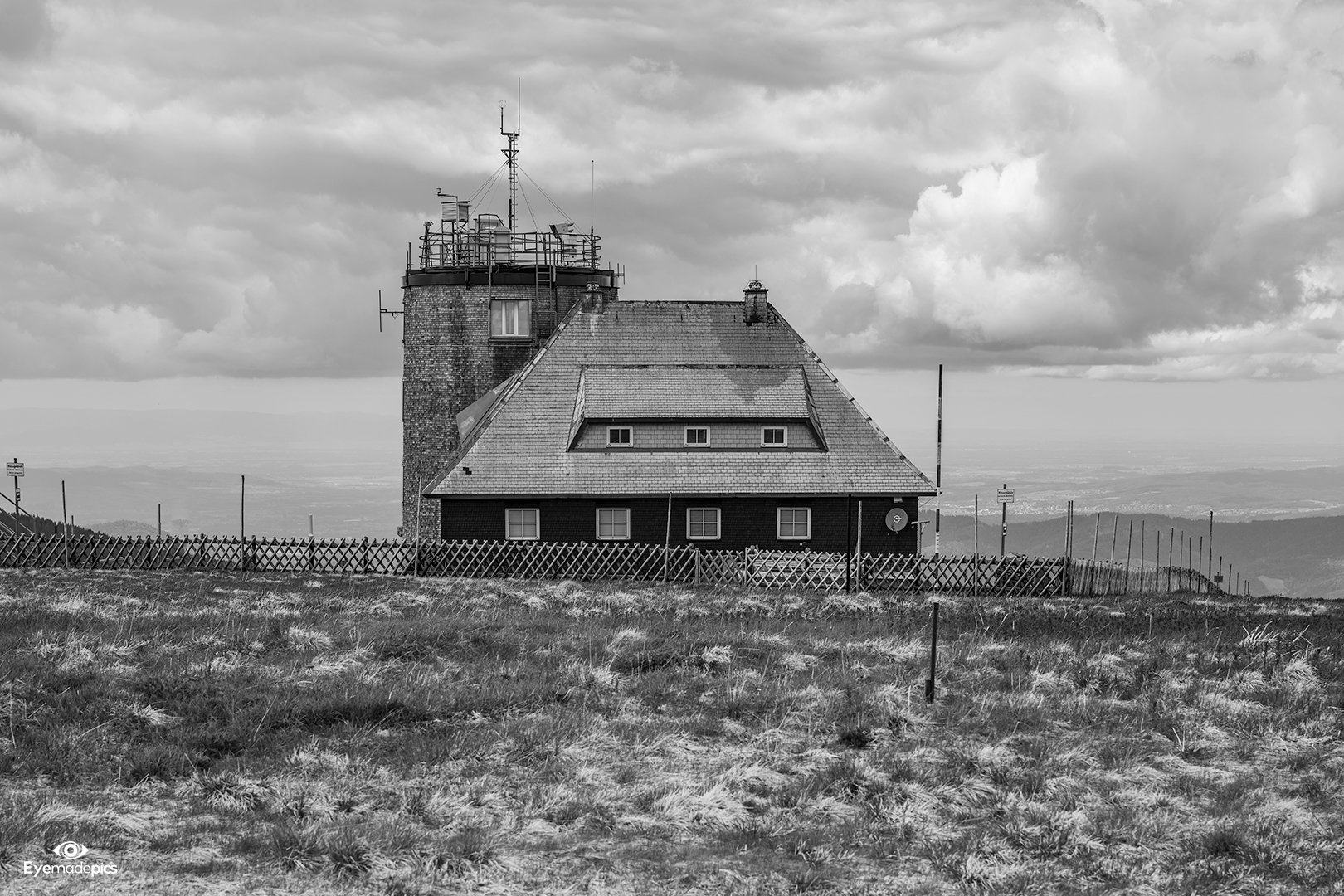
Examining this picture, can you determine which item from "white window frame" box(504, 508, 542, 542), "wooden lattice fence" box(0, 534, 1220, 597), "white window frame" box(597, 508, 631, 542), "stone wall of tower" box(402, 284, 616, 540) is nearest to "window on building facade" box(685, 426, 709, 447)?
"white window frame" box(597, 508, 631, 542)

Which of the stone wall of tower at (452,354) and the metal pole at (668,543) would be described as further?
the stone wall of tower at (452,354)

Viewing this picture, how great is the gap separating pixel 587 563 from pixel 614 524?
12.6 feet

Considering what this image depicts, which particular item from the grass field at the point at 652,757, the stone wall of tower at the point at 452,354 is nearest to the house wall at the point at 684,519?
the stone wall of tower at the point at 452,354

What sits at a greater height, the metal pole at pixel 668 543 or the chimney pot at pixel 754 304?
the chimney pot at pixel 754 304

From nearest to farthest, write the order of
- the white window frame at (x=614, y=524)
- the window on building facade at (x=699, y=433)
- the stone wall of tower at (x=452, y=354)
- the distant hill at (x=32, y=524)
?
1. the white window frame at (x=614, y=524)
2. the window on building facade at (x=699, y=433)
3. the stone wall of tower at (x=452, y=354)
4. the distant hill at (x=32, y=524)

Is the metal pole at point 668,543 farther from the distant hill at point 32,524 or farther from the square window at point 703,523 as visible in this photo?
the distant hill at point 32,524

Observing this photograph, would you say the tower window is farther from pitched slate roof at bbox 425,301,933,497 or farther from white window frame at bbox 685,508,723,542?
white window frame at bbox 685,508,723,542

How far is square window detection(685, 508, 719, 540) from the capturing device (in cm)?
3903

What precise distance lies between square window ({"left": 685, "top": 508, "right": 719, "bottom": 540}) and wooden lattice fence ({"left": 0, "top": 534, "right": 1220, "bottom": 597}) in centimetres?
276

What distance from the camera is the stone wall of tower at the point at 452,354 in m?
48.3

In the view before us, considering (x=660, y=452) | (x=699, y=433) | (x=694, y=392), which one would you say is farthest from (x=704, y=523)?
(x=694, y=392)

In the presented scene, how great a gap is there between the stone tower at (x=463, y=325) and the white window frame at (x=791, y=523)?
1398 centimetres

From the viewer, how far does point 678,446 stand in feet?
131

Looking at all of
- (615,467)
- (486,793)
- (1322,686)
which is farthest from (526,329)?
(486,793)
